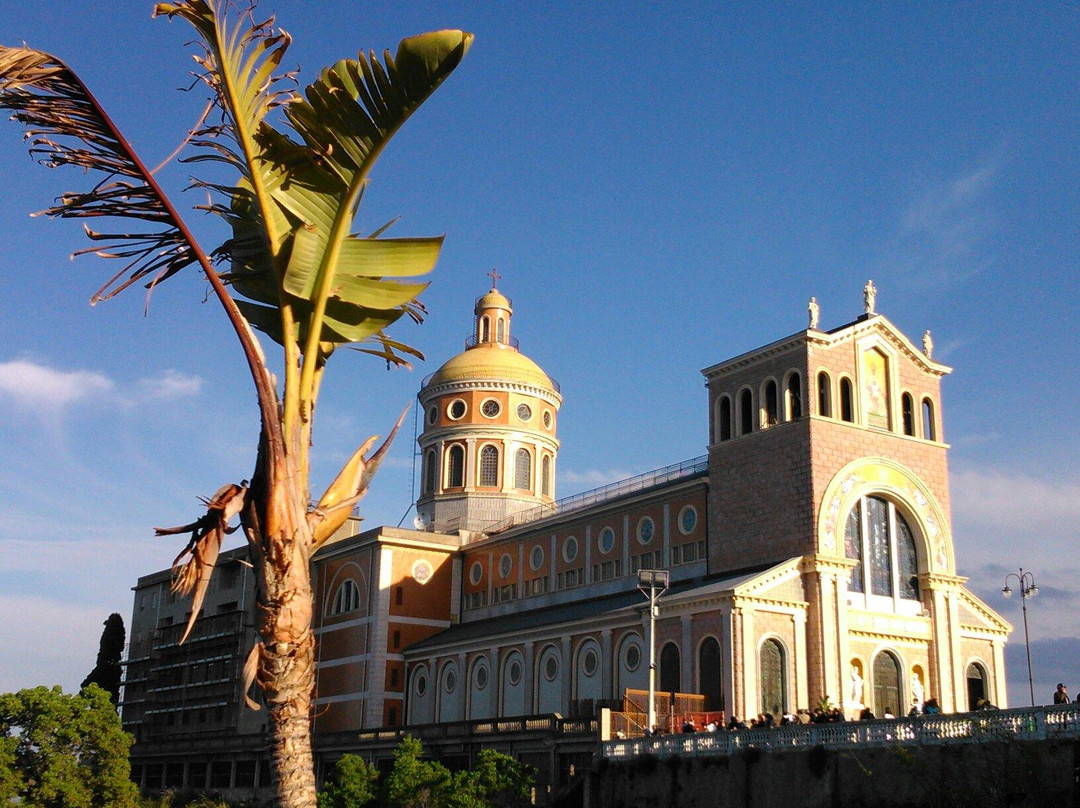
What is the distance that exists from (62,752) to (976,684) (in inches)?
1276

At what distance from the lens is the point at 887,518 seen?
139 ft

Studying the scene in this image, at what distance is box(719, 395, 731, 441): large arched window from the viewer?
44.4 m

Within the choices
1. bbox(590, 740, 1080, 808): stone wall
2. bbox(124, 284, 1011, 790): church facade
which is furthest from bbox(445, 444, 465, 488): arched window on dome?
bbox(590, 740, 1080, 808): stone wall

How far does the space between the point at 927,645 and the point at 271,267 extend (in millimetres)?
37557

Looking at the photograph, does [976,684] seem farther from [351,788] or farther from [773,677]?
[351,788]

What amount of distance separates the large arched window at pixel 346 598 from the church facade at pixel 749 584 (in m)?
1.17

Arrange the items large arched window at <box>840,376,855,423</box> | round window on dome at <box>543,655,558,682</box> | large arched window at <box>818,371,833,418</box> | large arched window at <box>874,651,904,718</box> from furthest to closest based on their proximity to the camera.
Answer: round window on dome at <box>543,655,558,682</box>, large arched window at <box>840,376,855,423</box>, large arched window at <box>818,371,833,418</box>, large arched window at <box>874,651,904,718</box>

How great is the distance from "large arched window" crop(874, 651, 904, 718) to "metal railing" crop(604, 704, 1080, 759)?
11.5 metres

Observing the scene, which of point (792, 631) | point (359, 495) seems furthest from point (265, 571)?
point (792, 631)

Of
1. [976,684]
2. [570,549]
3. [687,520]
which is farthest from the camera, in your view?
[570,549]

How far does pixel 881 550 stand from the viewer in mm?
41875

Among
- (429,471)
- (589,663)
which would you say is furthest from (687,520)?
(429,471)

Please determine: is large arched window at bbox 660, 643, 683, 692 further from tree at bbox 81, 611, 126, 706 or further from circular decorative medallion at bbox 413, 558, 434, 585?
tree at bbox 81, 611, 126, 706

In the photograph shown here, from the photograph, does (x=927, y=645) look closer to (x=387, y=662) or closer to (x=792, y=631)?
(x=792, y=631)
